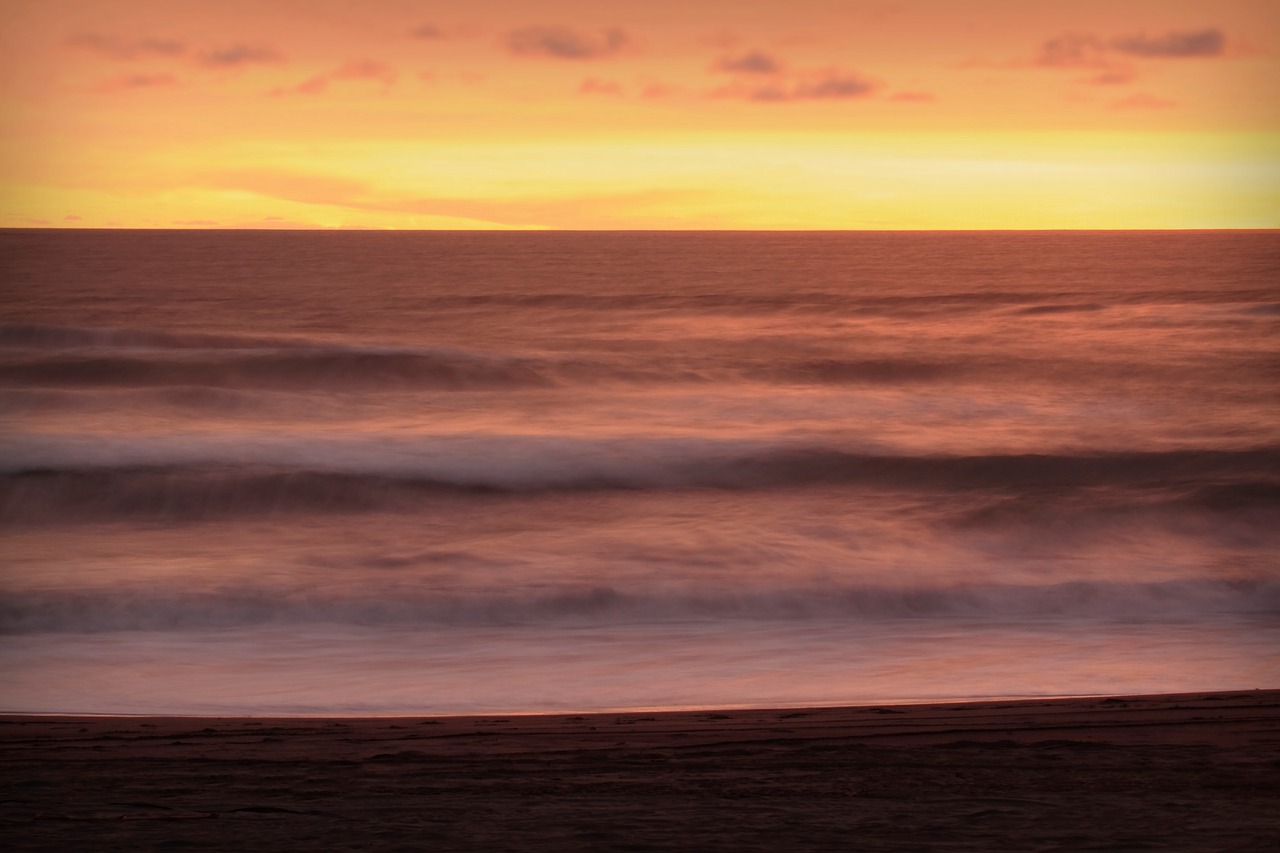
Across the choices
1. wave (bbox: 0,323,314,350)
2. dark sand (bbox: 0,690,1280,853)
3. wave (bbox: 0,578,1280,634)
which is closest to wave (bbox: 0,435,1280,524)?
wave (bbox: 0,578,1280,634)

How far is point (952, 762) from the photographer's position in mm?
4531

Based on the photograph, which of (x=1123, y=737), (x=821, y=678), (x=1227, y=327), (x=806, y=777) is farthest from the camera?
(x=1227, y=327)

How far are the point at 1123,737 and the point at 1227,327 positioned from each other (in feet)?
99.4

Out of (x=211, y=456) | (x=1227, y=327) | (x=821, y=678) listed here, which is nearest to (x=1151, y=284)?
(x=1227, y=327)

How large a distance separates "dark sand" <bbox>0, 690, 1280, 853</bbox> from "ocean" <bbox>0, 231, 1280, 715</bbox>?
740mm

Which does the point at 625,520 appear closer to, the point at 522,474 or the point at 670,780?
the point at 522,474

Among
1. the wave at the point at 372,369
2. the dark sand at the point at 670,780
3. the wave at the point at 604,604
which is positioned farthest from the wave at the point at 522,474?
the wave at the point at 372,369

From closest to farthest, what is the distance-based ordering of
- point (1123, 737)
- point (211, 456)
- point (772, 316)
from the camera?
point (1123, 737)
point (211, 456)
point (772, 316)

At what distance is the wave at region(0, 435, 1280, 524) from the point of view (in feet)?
40.1

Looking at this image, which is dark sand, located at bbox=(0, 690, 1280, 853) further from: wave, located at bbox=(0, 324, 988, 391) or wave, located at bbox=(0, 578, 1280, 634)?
wave, located at bbox=(0, 324, 988, 391)

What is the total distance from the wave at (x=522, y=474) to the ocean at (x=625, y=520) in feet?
0.23

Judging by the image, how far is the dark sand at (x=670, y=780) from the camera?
373 centimetres

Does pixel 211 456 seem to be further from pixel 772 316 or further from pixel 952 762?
pixel 772 316

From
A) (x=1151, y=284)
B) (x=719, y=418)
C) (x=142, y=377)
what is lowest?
(x=719, y=418)
